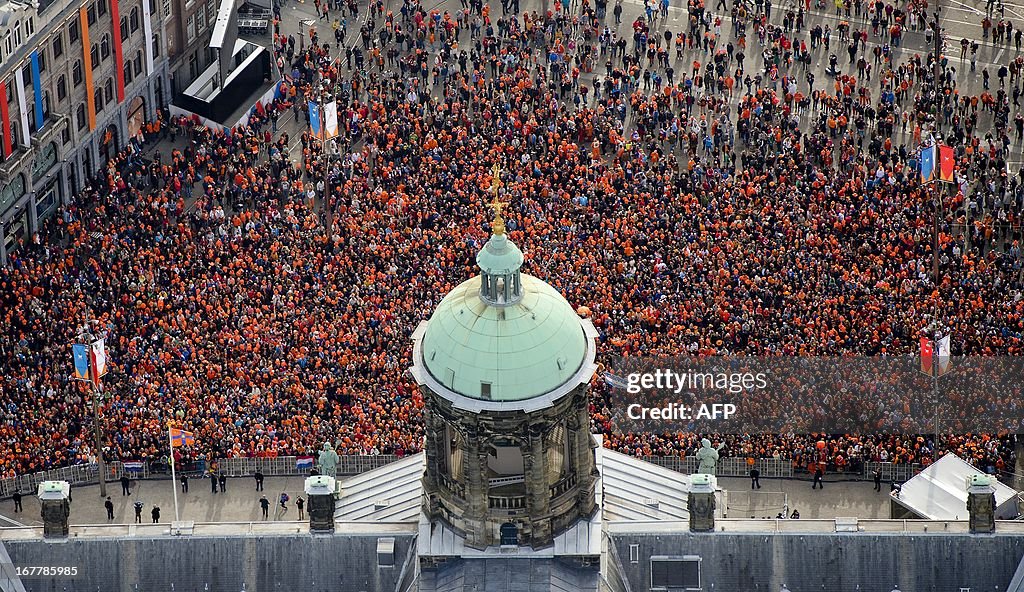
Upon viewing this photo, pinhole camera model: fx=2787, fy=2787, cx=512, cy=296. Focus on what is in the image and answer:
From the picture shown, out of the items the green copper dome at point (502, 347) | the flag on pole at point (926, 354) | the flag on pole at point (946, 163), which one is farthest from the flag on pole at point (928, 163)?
the green copper dome at point (502, 347)

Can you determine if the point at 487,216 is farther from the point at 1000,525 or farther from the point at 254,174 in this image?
the point at 1000,525

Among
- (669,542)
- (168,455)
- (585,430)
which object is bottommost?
(168,455)

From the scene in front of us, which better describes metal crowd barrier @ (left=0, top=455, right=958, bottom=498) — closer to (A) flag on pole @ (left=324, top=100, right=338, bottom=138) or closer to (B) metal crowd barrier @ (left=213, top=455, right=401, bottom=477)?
(B) metal crowd barrier @ (left=213, top=455, right=401, bottom=477)

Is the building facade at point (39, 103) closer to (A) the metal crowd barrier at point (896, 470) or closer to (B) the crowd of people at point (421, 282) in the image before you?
(B) the crowd of people at point (421, 282)

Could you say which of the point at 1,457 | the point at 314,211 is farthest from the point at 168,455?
the point at 314,211

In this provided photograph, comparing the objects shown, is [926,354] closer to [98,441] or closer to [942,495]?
[942,495]

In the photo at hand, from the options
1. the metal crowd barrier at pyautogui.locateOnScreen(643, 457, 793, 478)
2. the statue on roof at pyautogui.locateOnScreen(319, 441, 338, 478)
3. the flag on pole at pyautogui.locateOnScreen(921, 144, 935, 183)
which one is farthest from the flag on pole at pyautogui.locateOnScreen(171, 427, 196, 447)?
the flag on pole at pyautogui.locateOnScreen(921, 144, 935, 183)
